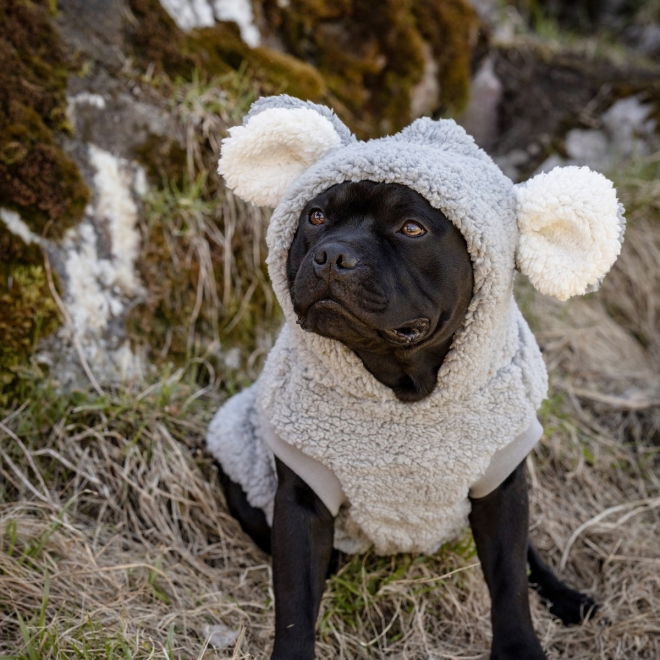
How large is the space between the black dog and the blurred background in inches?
9.0

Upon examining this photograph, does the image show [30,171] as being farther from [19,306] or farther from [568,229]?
[568,229]

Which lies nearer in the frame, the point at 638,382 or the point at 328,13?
the point at 638,382

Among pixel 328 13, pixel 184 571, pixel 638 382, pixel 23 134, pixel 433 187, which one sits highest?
pixel 433 187

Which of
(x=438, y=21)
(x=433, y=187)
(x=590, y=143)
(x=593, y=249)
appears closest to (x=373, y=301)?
(x=433, y=187)

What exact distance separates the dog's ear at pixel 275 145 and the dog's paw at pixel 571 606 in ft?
4.38

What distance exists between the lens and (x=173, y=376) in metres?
2.74

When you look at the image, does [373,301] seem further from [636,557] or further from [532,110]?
[532,110]

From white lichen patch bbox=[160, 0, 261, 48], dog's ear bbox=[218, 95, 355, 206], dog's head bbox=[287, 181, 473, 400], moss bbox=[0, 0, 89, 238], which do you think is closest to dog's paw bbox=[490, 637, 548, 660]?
dog's head bbox=[287, 181, 473, 400]

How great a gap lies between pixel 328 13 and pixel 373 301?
2.53 m

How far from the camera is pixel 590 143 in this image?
4.55 m

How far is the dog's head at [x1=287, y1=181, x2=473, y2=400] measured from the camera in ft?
5.77

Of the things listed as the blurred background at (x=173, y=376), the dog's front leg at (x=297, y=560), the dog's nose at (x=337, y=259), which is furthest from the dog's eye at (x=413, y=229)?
the blurred background at (x=173, y=376)

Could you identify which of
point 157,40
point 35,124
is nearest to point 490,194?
point 35,124

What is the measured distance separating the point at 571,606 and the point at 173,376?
4.33 ft
